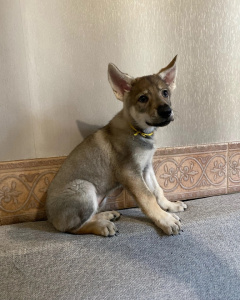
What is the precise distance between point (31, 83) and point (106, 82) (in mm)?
→ 523

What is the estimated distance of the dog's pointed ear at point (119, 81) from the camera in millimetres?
1395

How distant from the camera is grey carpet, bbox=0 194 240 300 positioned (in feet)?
3.95

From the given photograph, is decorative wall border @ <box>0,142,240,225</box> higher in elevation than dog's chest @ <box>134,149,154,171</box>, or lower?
lower

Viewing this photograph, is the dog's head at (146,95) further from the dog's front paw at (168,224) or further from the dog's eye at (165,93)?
the dog's front paw at (168,224)

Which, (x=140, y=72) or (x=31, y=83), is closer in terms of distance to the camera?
(x=31, y=83)

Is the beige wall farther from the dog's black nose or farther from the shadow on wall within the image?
the dog's black nose

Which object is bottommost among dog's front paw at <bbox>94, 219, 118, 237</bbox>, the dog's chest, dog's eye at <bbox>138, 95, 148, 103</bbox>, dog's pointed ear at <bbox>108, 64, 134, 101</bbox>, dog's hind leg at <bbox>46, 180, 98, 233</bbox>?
dog's front paw at <bbox>94, 219, 118, 237</bbox>

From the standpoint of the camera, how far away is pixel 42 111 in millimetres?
1605

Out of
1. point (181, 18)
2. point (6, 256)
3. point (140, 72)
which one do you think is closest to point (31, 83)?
point (140, 72)

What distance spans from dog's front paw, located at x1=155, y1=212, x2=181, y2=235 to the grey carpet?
44mm

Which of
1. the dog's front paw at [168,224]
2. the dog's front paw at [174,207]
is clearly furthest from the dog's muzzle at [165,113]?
the dog's front paw at [174,207]

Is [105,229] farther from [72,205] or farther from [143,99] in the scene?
[143,99]

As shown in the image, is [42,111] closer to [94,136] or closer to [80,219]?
[94,136]

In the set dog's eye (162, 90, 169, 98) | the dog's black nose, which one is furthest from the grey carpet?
dog's eye (162, 90, 169, 98)
